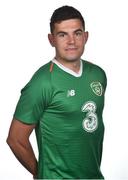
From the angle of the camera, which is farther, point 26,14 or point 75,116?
point 26,14

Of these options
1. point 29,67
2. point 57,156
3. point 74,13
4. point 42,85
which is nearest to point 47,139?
point 57,156

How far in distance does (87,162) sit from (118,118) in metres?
1.37

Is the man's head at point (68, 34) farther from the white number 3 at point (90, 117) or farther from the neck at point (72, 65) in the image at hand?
the white number 3 at point (90, 117)

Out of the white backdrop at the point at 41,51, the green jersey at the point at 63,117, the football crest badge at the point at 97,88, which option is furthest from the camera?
the white backdrop at the point at 41,51

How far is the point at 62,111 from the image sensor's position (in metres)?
2.25

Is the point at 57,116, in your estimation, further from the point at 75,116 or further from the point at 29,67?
the point at 29,67

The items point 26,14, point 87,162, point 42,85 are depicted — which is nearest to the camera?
point 42,85

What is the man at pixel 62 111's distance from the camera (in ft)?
7.33

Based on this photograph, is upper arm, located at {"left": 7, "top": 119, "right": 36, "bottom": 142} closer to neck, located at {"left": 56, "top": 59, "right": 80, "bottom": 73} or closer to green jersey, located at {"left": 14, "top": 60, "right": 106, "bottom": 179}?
green jersey, located at {"left": 14, "top": 60, "right": 106, "bottom": 179}

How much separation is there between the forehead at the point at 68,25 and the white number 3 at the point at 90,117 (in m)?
0.30

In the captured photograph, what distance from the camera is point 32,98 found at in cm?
221

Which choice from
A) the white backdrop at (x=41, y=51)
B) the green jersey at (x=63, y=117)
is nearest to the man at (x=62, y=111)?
the green jersey at (x=63, y=117)

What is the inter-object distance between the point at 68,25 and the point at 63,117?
36 centimetres

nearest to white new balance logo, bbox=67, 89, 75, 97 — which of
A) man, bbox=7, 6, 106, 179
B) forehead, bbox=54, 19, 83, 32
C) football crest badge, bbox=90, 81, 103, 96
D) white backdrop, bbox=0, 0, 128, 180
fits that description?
man, bbox=7, 6, 106, 179
